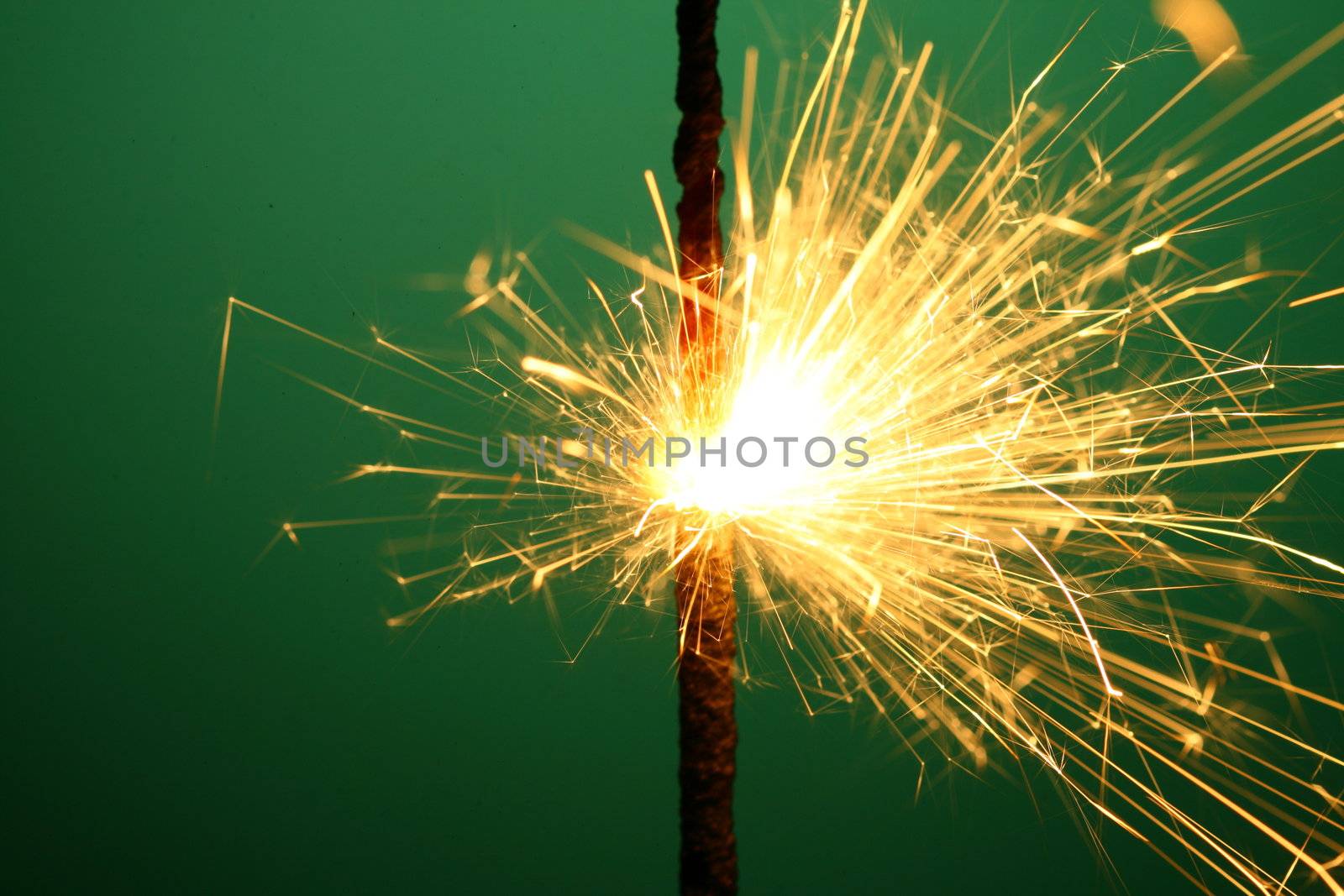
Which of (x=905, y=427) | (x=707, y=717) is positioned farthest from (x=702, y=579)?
(x=905, y=427)

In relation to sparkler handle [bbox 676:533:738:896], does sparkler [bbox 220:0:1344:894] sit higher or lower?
higher

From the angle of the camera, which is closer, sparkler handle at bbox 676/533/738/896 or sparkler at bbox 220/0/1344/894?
sparkler handle at bbox 676/533/738/896

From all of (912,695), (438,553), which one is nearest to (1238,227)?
(912,695)

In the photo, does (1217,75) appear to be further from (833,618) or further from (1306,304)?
(833,618)

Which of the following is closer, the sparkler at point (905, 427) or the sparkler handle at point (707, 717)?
the sparkler handle at point (707, 717)

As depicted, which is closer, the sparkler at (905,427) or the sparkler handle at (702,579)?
the sparkler handle at (702,579)

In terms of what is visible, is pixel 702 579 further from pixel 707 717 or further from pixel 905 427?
pixel 905 427

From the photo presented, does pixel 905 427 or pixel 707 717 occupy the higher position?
pixel 905 427

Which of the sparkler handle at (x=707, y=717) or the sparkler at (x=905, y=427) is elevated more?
the sparkler at (x=905, y=427)

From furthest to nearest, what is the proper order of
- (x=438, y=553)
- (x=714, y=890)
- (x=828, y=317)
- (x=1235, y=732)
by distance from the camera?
(x=438, y=553), (x=1235, y=732), (x=828, y=317), (x=714, y=890)

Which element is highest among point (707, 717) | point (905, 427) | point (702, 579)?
point (905, 427)

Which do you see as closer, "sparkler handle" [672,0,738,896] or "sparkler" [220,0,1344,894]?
"sparkler handle" [672,0,738,896]
